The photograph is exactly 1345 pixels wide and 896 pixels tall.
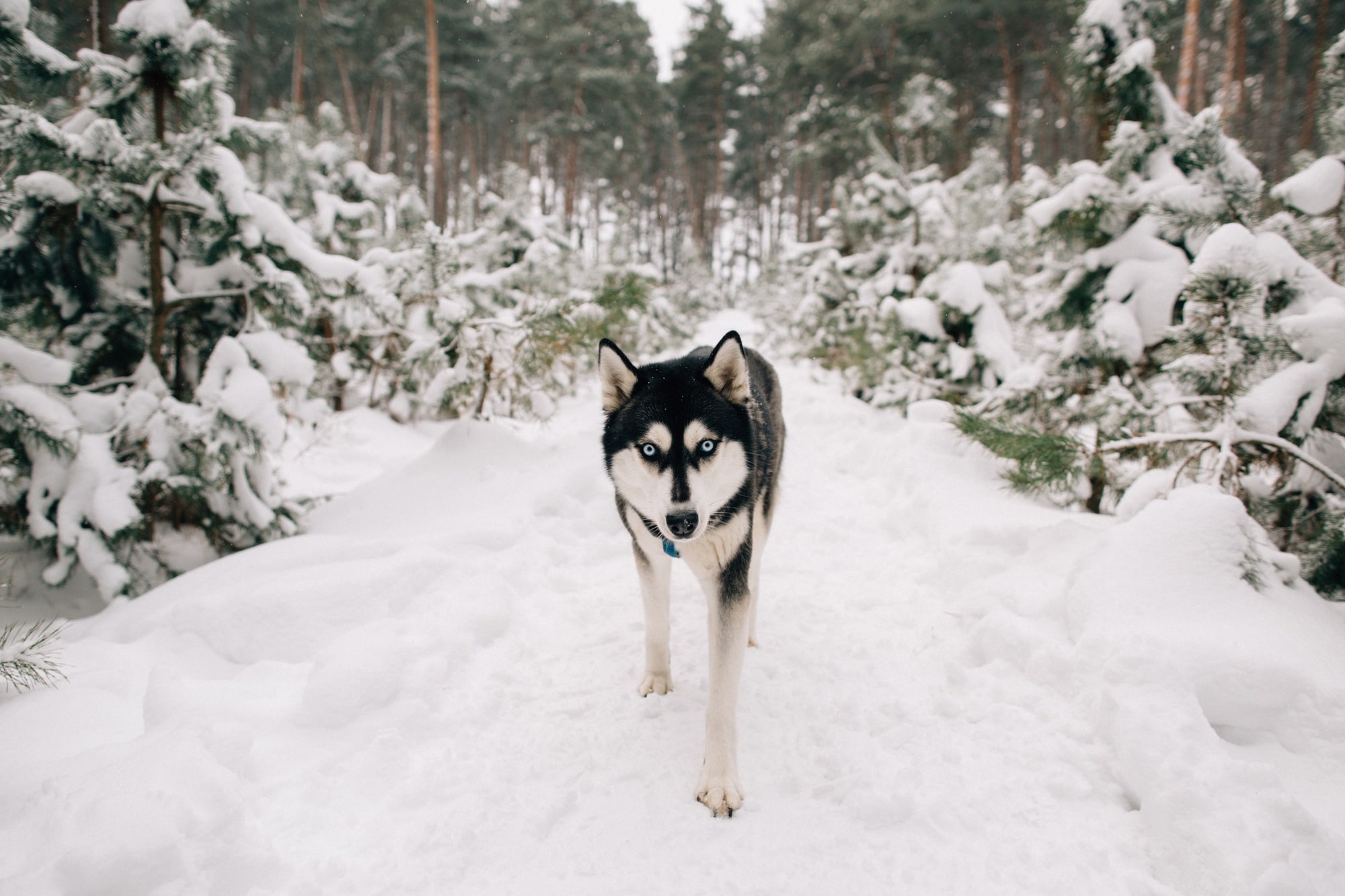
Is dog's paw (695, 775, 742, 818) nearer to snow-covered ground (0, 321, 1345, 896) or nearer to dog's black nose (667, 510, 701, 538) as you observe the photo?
snow-covered ground (0, 321, 1345, 896)

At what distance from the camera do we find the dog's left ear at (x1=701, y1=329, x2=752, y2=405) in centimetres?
242

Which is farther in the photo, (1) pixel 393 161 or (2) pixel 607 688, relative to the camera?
(1) pixel 393 161

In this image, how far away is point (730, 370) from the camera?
2500mm

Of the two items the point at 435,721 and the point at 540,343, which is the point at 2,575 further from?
the point at 540,343

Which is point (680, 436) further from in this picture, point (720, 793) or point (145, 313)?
point (145, 313)

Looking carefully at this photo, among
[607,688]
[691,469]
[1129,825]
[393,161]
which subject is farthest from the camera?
[393,161]

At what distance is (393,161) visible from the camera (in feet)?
92.5

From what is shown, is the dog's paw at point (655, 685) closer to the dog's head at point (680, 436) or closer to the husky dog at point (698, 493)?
the husky dog at point (698, 493)

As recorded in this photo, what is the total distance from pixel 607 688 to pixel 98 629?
272 centimetres

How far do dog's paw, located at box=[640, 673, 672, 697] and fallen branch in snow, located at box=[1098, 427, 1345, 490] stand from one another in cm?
290

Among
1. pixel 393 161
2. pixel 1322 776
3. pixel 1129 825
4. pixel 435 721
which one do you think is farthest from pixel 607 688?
pixel 393 161

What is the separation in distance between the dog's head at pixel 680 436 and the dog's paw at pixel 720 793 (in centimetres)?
92

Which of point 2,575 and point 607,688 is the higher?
point 2,575

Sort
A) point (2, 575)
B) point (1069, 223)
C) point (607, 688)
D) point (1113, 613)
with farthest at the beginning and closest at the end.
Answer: point (1069, 223) < point (2, 575) < point (607, 688) < point (1113, 613)
